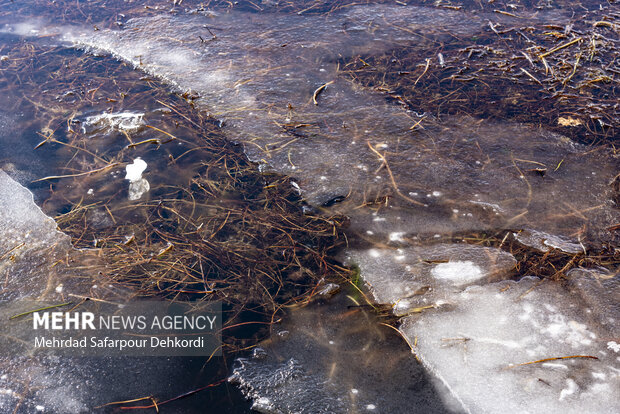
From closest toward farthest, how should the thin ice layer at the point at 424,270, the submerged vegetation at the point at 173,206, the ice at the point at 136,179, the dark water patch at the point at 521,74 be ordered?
the thin ice layer at the point at 424,270, the submerged vegetation at the point at 173,206, the ice at the point at 136,179, the dark water patch at the point at 521,74

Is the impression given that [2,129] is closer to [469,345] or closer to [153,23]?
[153,23]

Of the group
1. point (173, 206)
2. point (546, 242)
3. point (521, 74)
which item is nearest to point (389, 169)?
point (546, 242)

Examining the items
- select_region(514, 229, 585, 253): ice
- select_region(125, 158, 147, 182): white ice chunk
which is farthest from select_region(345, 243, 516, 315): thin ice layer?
select_region(125, 158, 147, 182): white ice chunk

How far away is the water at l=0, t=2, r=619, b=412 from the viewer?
196cm

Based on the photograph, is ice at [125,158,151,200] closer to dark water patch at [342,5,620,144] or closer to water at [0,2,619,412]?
water at [0,2,619,412]

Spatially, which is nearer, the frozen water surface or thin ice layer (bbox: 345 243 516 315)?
the frozen water surface

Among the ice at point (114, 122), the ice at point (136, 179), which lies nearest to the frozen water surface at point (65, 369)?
the ice at point (136, 179)

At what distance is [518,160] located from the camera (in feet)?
9.66

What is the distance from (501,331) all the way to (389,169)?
1.26 metres

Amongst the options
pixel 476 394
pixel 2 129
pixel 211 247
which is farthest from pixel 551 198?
pixel 2 129

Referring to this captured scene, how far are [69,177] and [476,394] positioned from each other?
2.84 m

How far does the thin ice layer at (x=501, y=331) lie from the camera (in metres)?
1.85

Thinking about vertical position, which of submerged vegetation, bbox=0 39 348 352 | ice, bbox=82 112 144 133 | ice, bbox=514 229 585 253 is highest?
ice, bbox=514 229 585 253

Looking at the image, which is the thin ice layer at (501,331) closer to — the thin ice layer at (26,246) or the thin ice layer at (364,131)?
the thin ice layer at (364,131)
